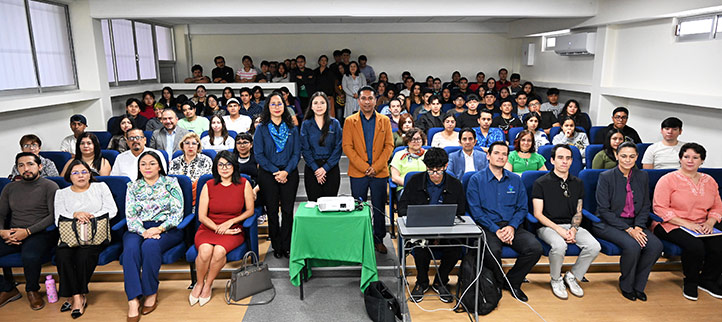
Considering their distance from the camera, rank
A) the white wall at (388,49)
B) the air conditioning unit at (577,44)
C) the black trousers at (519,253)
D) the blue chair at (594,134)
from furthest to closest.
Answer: the white wall at (388,49)
the air conditioning unit at (577,44)
the blue chair at (594,134)
the black trousers at (519,253)

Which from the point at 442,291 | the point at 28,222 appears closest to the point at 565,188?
the point at 442,291

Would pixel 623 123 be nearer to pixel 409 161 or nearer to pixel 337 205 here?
pixel 409 161

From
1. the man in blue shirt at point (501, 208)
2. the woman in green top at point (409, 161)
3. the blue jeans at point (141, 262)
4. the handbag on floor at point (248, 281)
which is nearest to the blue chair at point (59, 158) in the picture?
the blue jeans at point (141, 262)

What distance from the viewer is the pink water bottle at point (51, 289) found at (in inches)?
135

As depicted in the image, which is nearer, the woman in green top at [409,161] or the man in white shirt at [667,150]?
the woman in green top at [409,161]

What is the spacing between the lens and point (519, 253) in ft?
11.1

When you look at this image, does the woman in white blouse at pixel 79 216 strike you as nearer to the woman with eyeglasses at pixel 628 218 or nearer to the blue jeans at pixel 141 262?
the blue jeans at pixel 141 262

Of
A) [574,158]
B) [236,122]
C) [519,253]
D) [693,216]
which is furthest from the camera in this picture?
[236,122]

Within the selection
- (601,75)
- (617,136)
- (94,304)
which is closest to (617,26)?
(601,75)

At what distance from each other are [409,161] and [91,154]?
118 inches

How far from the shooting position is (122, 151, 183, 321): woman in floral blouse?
323 centimetres

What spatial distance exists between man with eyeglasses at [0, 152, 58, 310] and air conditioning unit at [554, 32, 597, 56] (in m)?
6.94

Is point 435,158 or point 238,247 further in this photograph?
point 238,247

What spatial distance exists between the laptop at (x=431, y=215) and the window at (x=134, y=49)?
6.08 metres
